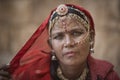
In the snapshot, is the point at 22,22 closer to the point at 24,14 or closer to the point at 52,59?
the point at 24,14

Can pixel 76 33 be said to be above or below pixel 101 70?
above

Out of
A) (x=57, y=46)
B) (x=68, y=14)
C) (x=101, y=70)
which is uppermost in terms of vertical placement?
(x=68, y=14)

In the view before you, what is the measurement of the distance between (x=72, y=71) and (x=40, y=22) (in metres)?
0.84

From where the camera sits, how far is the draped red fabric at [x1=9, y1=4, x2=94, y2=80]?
135 centimetres

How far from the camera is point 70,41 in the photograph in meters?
1.31

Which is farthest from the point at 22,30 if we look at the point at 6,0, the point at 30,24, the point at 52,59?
the point at 52,59

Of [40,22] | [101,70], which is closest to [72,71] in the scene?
[101,70]

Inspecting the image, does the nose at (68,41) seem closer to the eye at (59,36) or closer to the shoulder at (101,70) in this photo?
the eye at (59,36)

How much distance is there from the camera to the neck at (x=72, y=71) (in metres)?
1.36

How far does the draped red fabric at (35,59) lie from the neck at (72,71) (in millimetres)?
59

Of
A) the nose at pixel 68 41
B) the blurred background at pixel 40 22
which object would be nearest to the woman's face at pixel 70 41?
the nose at pixel 68 41

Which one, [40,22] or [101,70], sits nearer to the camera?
[101,70]

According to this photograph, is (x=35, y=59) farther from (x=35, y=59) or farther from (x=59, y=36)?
(x=59, y=36)

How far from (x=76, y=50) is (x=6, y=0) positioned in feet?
3.44
